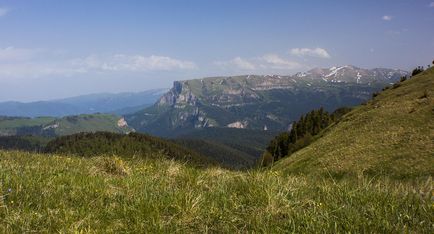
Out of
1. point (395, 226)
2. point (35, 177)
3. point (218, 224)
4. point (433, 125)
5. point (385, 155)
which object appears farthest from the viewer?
point (433, 125)

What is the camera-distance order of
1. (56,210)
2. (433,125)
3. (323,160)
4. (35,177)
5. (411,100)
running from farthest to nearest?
(411,100), (323,160), (433,125), (35,177), (56,210)

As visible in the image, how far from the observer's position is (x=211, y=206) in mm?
6172

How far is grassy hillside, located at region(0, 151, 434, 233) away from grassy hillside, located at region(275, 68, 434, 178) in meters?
26.4

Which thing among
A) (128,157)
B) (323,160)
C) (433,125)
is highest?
(128,157)

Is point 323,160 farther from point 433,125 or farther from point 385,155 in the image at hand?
point 433,125

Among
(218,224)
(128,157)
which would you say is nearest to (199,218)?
(218,224)

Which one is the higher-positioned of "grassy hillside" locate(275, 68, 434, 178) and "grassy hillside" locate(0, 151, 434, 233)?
"grassy hillside" locate(0, 151, 434, 233)

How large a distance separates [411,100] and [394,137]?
17292 millimetres

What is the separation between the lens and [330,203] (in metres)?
5.91

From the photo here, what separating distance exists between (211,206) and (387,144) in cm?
4431

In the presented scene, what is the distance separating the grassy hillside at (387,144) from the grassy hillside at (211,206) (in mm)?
26442

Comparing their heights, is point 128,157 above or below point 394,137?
above

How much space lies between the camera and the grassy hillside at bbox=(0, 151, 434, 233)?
16.9ft

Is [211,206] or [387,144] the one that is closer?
[211,206]
